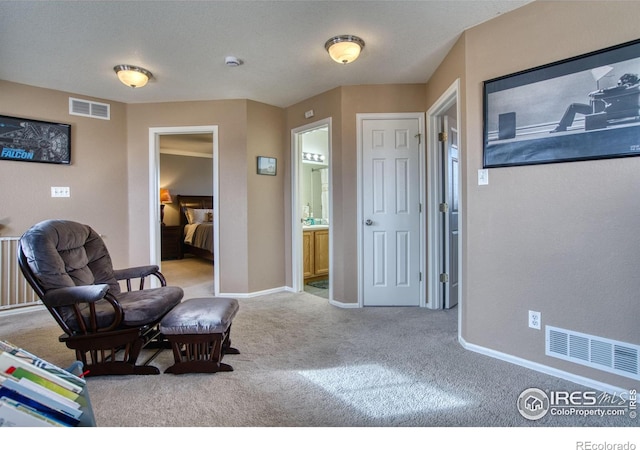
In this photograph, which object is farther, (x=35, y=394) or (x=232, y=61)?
(x=232, y=61)

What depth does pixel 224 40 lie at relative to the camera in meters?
2.49

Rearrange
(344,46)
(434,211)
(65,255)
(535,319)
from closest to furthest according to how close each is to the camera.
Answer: (535,319) → (65,255) → (344,46) → (434,211)

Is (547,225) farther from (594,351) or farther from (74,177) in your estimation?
(74,177)

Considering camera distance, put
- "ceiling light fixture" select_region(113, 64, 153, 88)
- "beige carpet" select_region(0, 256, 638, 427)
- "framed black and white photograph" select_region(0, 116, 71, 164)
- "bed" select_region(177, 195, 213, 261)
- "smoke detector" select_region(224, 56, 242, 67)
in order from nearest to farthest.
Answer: "beige carpet" select_region(0, 256, 638, 427)
"smoke detector" select_region(224, 56, 242, 67)
"ceiling light fixture" select_region(113, 64, 153, 88)
"framed black and white photograph" select_region(0, 116, 71, 164)
"bed" select_region(177, 195, 213, 261)

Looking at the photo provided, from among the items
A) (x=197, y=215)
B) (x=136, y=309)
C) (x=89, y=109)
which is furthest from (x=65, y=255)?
(x=197, y=215)

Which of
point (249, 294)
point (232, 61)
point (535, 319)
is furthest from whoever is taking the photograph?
point (249, 294)

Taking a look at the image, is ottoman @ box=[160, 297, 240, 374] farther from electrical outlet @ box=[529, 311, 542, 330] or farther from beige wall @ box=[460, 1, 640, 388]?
electrical outlet @ box=[529, 311, 542, 330]

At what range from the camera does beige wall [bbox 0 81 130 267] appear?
3240mm

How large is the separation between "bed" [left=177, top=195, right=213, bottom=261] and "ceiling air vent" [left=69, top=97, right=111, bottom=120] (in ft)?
9.68

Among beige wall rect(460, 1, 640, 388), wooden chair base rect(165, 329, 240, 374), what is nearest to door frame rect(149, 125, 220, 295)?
wooden chair base rect(165, 329, 240, 374)

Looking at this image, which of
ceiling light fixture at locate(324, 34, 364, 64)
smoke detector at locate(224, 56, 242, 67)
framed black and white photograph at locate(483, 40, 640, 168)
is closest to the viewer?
framed black and white photograph at locate(483, 40, 640, 168)

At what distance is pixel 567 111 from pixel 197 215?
23.0 feet

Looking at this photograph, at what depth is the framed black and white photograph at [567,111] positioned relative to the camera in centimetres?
169
